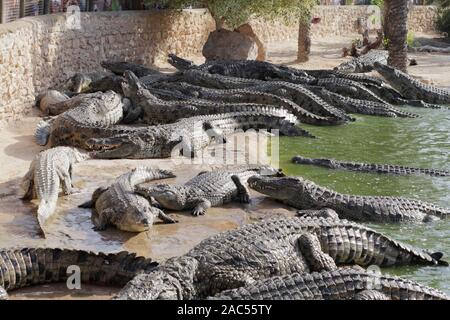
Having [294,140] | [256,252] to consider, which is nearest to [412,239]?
[256,252]

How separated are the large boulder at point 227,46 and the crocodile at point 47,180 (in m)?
9.89

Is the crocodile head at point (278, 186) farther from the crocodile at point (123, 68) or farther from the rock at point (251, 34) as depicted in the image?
the rock at point (251, 34)

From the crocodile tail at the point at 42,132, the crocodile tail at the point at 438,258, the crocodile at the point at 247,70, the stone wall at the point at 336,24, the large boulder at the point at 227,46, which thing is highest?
the stone wall at the point at 336,24

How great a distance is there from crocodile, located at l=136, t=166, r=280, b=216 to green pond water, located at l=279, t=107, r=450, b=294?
1324 millimetres

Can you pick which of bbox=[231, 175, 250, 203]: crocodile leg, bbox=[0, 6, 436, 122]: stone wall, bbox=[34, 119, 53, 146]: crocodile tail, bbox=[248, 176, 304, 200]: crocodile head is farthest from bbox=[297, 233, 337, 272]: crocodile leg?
bbox=[0, 6, 436, 122]: stone wall

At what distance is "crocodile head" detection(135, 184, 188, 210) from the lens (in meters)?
7.46

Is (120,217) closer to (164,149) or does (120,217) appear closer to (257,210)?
(257,210)

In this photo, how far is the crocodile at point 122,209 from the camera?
6973mm

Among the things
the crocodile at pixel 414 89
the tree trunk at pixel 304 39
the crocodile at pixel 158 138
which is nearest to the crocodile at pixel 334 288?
the crocodile at pixel 158 138

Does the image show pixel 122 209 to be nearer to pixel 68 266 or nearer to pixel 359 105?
pixel 68 266

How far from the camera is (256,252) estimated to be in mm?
5914

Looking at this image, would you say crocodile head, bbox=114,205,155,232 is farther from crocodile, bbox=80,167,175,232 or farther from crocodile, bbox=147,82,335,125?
crocodile, bbox=147,82,335,125

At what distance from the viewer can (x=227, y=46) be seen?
58.8 feet
